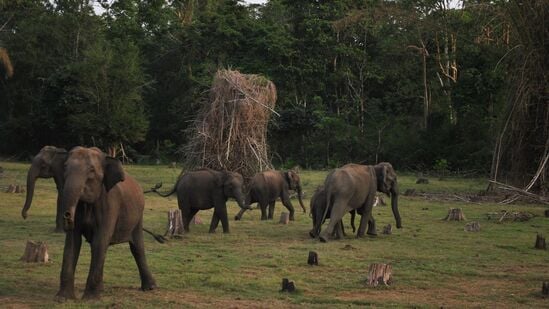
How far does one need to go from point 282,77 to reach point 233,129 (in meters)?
25.4

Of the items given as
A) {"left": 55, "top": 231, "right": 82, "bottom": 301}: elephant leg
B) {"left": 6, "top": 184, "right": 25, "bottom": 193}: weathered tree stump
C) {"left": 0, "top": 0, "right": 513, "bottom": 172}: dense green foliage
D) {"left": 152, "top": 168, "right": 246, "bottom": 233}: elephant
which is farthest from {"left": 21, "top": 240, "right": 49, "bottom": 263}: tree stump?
{"left": 0, "top": 0, "right": 513, "bottom": 172}: dense green foliage

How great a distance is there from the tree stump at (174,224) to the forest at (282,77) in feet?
80.9

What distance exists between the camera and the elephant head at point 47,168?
945cm

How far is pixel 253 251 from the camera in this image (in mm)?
14320

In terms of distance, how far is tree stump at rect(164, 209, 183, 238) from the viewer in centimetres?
1602

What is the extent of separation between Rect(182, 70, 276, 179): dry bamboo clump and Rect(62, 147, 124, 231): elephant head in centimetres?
1750

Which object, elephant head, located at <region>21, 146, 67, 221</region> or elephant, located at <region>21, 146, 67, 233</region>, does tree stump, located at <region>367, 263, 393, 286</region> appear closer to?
elephant, located at <region>21, 146, 67, 233</region>

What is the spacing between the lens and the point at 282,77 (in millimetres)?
52125

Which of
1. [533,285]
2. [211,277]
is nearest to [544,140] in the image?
[533,285]

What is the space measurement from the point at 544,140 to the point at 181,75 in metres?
33.1

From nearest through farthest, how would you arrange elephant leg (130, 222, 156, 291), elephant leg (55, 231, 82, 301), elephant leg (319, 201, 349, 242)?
1. elephant leg (55, 231, 82, 301)
2. elephant leg (130, 222, 156, 291)
3. elephant leg (319, 201, 349, 242)

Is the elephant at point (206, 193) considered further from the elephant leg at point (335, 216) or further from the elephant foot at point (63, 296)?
the elephant foot at point (63, 296)

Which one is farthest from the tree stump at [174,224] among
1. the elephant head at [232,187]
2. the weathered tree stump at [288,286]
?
the weathered tree stump at [288,286]

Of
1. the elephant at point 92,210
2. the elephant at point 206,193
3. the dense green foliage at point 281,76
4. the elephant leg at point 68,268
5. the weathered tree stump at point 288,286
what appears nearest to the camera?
the elephant at point 92,210
